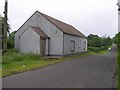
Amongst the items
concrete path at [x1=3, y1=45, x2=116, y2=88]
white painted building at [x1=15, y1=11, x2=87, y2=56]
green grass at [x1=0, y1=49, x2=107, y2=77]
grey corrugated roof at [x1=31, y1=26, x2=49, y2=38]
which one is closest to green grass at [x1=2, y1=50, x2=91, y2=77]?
green grass at [x1=0, y1=49, x2=107, y2=77]

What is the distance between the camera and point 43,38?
3116cm

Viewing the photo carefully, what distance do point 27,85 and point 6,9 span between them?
1958cm

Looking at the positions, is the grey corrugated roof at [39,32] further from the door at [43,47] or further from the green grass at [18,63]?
the green grass at [18,63]

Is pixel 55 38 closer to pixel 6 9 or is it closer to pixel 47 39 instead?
pixel 47 39

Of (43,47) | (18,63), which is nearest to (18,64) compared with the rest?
(18,63)

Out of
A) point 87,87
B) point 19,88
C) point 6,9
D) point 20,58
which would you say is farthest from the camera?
point 6,9

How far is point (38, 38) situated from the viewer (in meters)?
30.0

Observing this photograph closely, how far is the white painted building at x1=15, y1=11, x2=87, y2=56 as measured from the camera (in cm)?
3029

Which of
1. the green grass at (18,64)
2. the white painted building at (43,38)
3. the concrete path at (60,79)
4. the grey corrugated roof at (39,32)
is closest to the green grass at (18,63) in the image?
the green grass at (18,64)

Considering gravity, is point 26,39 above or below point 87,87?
above

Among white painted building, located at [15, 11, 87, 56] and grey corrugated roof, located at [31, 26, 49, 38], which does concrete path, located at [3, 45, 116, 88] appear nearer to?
white painted building, located at [15, 11, 87, 56]

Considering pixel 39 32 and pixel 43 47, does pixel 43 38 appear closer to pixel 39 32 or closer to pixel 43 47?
pixel 39 32

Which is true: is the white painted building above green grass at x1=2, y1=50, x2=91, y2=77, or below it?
above

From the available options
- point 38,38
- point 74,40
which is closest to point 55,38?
point 38,38
